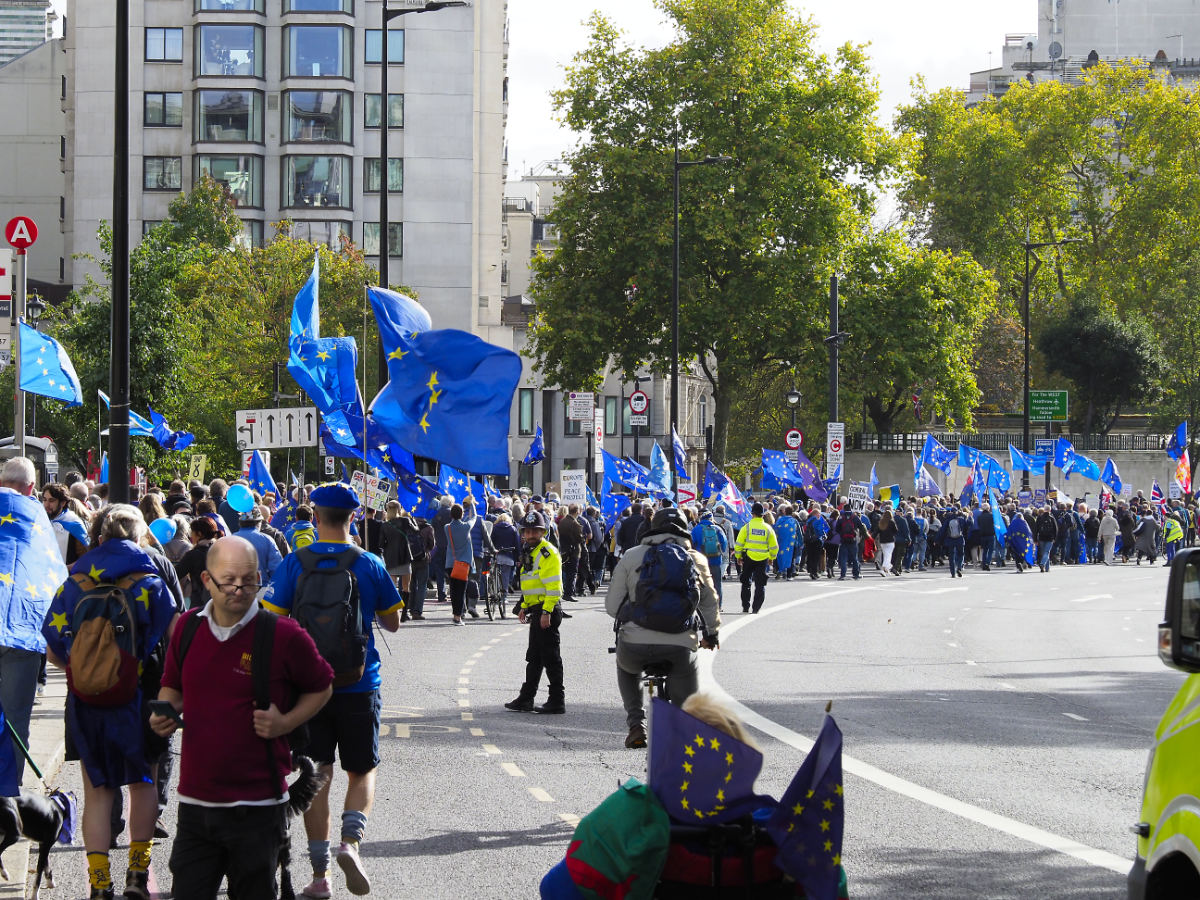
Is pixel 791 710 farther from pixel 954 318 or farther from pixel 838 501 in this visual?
pixel 954 318

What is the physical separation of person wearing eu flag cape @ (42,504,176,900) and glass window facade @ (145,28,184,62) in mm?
68921

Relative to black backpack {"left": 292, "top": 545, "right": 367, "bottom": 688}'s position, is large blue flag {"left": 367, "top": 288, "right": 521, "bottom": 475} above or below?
above

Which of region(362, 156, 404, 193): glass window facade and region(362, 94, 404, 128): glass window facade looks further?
region(362, 94, 404, 128): glass window facade

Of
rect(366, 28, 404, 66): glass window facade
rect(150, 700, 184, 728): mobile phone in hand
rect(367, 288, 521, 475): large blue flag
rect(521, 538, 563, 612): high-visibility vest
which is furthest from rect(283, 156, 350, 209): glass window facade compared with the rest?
rect(150, 700, 184, 728): mobile phone in hand

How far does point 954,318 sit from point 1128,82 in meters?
24.0

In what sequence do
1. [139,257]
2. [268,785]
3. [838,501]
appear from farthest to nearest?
[838,501] < [139,257] < [268,785]

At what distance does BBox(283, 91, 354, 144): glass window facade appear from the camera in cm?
7206

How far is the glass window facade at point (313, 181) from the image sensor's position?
237 ft

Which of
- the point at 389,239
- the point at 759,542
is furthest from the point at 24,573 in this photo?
the point at 389,239

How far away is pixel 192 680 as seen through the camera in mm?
5629

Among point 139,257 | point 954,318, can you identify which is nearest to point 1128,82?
point 954,318

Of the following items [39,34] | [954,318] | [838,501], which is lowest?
[838,501]

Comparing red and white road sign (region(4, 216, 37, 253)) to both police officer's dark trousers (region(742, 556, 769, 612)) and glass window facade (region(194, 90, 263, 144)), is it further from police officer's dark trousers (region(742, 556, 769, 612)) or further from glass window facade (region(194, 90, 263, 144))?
glass window facade (region(194, 90, 263, 144))

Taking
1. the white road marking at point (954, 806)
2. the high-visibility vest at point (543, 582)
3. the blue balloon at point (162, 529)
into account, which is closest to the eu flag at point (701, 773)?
the white road marking at point (954, 806)
